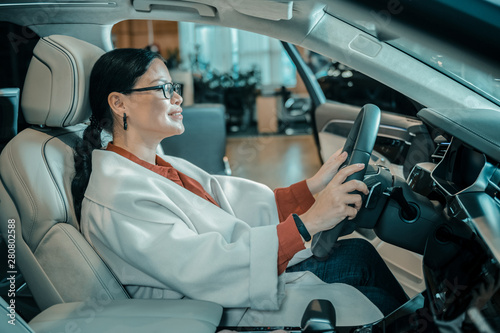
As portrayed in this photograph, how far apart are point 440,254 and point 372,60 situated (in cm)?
44

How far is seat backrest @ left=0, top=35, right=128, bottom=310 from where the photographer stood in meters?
1.05

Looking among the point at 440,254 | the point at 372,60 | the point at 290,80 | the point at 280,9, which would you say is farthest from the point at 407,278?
the point at 290,80

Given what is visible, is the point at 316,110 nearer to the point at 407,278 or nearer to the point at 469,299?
the point at 407,278

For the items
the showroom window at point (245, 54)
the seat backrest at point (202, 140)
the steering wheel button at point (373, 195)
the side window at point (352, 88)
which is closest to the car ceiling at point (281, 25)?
the steering wheel button at point (373, 195)

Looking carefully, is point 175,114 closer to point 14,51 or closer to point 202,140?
point 14,51

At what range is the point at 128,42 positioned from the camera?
33.7 ft

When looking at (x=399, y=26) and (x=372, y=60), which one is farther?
(x=372, y=60)

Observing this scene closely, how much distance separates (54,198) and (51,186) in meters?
0.03

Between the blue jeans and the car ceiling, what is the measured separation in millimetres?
514

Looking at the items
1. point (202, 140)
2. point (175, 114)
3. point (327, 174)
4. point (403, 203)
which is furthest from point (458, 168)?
point (202, 140)

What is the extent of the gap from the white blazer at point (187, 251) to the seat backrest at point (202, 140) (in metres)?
1.68

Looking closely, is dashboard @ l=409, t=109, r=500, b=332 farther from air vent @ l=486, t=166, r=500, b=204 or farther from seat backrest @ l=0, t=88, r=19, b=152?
seat backrest @ l=0, t=88, r=19, b=152

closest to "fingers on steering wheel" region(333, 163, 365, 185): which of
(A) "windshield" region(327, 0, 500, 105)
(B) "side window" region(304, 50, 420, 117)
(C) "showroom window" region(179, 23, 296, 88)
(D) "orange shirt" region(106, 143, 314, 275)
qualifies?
(D) "orange shirt" region(106, 143, 314, 275)

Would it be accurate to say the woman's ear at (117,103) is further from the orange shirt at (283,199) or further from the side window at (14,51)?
the side window at (14,51)
